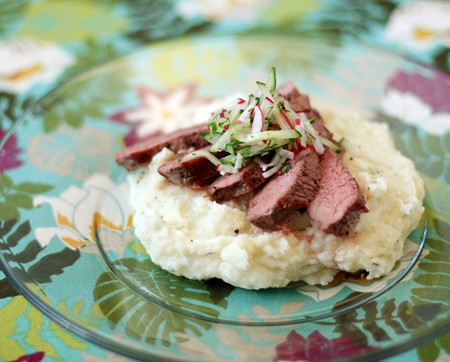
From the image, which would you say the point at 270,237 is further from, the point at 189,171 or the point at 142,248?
the point at 142,248

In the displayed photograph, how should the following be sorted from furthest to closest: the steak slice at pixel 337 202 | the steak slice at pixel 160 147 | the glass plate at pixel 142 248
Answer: the steak slice at pixel 160 147 < the steak slice at pixel 337 202 < the glass plate at pixel 142 248

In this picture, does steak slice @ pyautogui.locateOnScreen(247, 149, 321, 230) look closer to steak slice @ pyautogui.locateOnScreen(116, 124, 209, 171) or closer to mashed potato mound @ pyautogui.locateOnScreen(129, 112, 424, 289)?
mashed potato mound @ pyautogui.locateOnScreen(129, 112, 424, 289)

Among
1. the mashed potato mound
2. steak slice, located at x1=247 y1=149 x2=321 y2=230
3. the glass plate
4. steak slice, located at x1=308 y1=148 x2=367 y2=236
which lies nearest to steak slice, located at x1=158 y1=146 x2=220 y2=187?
the mashed potato mound

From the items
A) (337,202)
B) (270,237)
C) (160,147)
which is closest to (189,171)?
(160,147)

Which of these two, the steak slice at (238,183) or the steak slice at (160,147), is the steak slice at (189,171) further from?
the steak slice at (160,147)

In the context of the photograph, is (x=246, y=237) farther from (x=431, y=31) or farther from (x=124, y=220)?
(x=431, y=31)

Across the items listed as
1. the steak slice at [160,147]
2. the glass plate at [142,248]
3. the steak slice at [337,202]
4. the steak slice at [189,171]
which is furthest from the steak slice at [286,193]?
the steak slice at [160,147]
